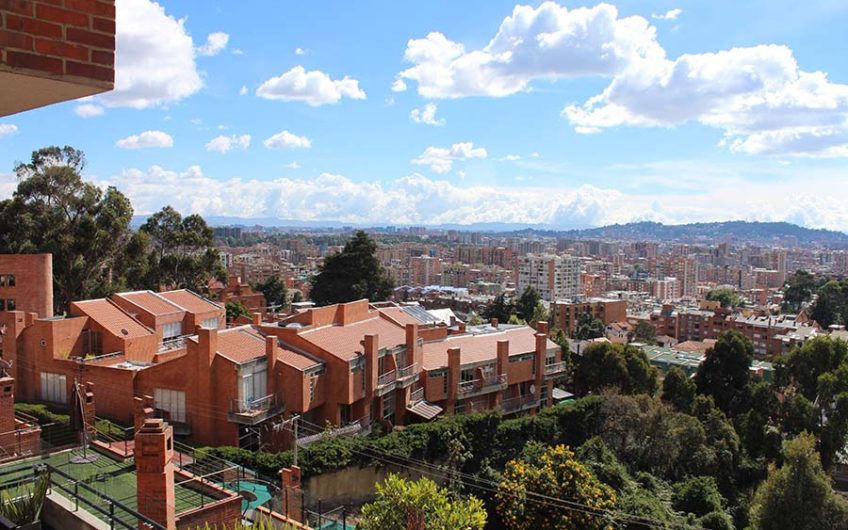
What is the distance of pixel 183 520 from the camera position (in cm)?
1195

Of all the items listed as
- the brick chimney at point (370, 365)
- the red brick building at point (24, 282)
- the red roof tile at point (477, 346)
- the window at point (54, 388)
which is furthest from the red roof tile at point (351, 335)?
the red brick building at point (24, 282)

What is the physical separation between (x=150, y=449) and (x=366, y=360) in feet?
52.5

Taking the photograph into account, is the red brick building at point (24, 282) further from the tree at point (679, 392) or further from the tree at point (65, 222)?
the tree at point (679, 392)

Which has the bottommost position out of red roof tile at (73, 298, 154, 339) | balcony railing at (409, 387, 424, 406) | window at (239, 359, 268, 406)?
balcony railing at (409, 387, 424, 406)

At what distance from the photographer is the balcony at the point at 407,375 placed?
2594 cm

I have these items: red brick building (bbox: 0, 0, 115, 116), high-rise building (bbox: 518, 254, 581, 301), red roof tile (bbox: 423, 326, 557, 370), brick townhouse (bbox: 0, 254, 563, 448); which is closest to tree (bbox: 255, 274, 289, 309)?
brick townhouse (bbox: 0, 254, 563, 448)

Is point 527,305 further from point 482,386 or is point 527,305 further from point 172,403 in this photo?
point 172,403

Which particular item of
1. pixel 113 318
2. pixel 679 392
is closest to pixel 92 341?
pixel 113 318

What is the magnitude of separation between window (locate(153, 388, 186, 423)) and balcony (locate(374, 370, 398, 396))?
659 centimetres

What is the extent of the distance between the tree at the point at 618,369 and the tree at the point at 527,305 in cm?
1926

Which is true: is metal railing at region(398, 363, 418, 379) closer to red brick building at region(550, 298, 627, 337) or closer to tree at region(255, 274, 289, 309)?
tree at region(255, 274, 289, 309)

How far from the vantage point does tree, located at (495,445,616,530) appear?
798 inches

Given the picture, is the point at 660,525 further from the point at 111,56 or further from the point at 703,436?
the point at 111,56

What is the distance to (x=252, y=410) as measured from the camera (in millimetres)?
20750
